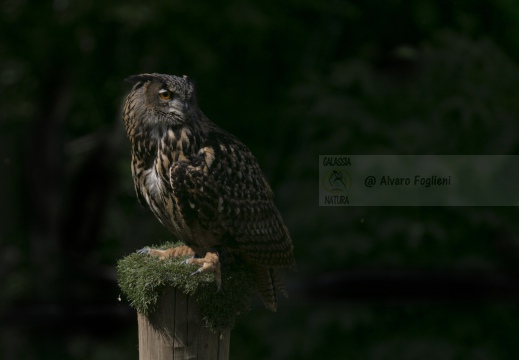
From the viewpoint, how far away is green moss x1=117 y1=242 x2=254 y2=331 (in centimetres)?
267

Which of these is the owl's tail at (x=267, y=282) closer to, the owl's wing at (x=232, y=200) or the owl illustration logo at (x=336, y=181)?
the owl's wing at (x=232, y=200)

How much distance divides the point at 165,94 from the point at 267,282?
2.72 ft

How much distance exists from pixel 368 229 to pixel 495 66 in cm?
160

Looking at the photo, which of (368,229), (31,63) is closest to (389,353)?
(368,229)

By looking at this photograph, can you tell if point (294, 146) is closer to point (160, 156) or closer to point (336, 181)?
point (336, 181)

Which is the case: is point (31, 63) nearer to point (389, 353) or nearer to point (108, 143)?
point (108, 143)

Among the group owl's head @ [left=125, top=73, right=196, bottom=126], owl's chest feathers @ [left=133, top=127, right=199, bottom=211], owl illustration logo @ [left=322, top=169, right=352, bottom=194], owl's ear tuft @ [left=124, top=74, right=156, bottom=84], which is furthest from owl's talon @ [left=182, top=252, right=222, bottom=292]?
owl illustration logo @ [left=322, top=169, right=352, bottom=194]

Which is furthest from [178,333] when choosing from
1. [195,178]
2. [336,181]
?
[336,181]

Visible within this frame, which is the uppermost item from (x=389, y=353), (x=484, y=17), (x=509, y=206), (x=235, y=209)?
(x=484, y=17)

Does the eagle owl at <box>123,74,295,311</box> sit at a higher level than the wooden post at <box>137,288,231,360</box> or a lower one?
higher

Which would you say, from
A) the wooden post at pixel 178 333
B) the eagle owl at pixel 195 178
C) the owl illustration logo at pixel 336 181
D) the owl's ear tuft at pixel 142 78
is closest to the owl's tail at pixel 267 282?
the eagle owl at pixel 195 178

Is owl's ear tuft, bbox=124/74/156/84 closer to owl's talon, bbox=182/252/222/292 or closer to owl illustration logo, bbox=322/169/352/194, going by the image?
owl's talon, bbox=182/252/222/292

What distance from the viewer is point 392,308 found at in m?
6.64

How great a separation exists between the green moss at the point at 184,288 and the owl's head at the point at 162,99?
50cm
